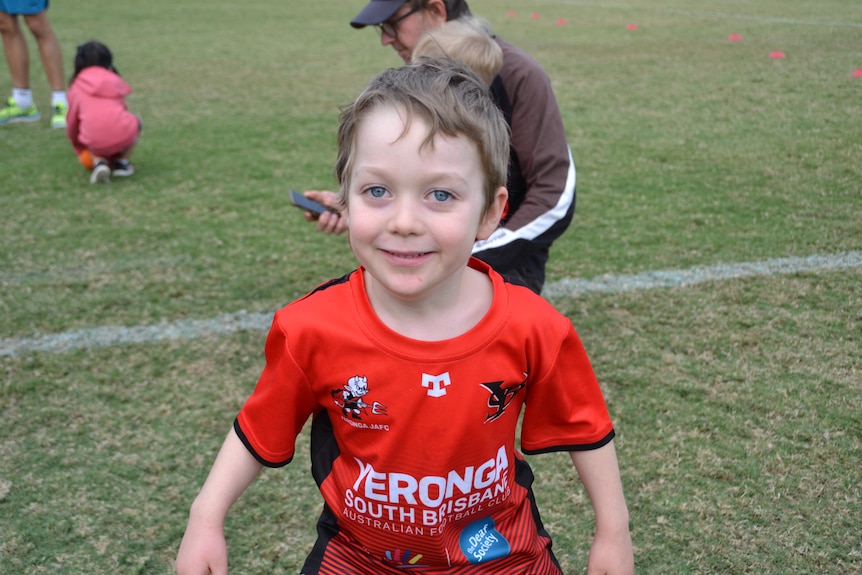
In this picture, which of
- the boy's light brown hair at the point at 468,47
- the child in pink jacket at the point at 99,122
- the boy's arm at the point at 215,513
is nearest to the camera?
the boy's arm at the point at 215,513

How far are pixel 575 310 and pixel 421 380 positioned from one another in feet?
7.36

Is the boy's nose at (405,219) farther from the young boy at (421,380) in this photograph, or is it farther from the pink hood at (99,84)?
the pink hood at (99,84)

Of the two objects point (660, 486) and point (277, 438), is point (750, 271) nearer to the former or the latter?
point (660, 486)

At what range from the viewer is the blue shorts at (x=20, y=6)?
7.29m

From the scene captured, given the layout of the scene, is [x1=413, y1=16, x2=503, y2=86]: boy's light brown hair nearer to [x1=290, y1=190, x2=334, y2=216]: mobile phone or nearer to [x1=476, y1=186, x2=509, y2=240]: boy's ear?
[x1=290, y1=190, x2=334, y2=216]: mobile phone

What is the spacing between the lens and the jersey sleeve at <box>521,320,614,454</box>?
167 centimetres

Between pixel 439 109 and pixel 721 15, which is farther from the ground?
pixel 439 109

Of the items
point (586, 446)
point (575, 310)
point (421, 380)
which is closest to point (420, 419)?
point (421, 380)

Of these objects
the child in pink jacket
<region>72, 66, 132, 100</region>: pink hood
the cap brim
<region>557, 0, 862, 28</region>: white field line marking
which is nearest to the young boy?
the cap brim

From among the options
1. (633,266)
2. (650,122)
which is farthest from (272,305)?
(650,122)

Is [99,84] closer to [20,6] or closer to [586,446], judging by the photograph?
[20,6]

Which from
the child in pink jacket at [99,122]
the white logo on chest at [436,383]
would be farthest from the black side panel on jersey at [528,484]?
the child in pink jacket at [99,122]

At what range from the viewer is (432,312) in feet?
5.51

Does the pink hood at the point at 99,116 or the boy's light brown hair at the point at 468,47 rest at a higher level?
the boy's light brown hair at the point at 468,47
